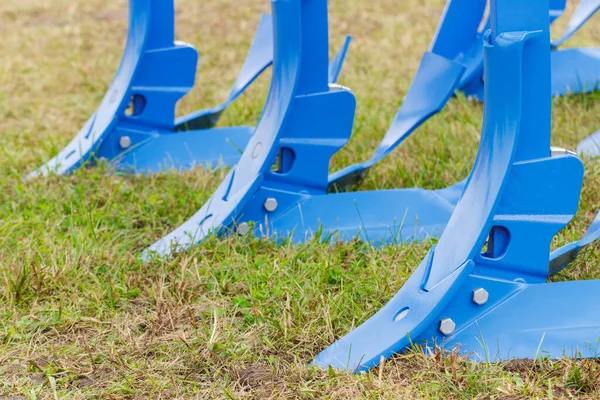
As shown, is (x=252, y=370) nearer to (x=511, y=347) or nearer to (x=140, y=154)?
(x=511, y=347)

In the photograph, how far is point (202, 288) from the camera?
2.19m

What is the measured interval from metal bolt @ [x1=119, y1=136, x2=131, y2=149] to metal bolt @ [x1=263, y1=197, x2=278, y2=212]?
34.5 inches

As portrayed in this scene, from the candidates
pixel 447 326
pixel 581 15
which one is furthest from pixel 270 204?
pixel 581 15

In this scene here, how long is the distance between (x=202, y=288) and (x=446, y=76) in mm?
1049

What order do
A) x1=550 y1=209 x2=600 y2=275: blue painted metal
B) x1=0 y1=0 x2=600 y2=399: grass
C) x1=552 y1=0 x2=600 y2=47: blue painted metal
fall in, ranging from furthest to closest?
x1=552 y1=0 x2=600 y2=47: blue painted metal → x1=550 y1=209 x2=600 y2=275: blue painted metal → x1=0 y1=0 x2=600 y2=399: grass

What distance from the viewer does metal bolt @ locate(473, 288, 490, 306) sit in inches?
72.9

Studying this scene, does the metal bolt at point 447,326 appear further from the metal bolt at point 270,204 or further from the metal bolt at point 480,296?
the metal bolt at point 270,204

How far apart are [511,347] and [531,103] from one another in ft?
1.71

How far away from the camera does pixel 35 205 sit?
→ 277 cm

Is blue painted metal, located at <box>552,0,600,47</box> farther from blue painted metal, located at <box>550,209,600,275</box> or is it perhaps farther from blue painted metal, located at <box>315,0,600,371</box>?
blue painted metal, located at <box>315,0,600,371</box>

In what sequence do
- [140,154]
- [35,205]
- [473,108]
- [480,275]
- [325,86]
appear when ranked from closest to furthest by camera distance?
[480,275], [325,86], [35,205], [140,154], [473,108]

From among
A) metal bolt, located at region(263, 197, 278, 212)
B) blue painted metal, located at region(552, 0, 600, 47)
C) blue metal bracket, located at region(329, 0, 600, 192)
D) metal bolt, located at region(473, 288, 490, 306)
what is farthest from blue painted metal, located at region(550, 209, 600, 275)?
blue painted metal, located at region(552, 0, 600, 47)

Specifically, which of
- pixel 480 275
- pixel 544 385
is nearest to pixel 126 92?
pixel 480 275

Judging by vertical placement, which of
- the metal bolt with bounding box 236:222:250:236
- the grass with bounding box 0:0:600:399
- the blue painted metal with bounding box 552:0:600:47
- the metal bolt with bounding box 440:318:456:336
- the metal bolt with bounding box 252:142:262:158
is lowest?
the grass with bounding box 0:0:600:399
